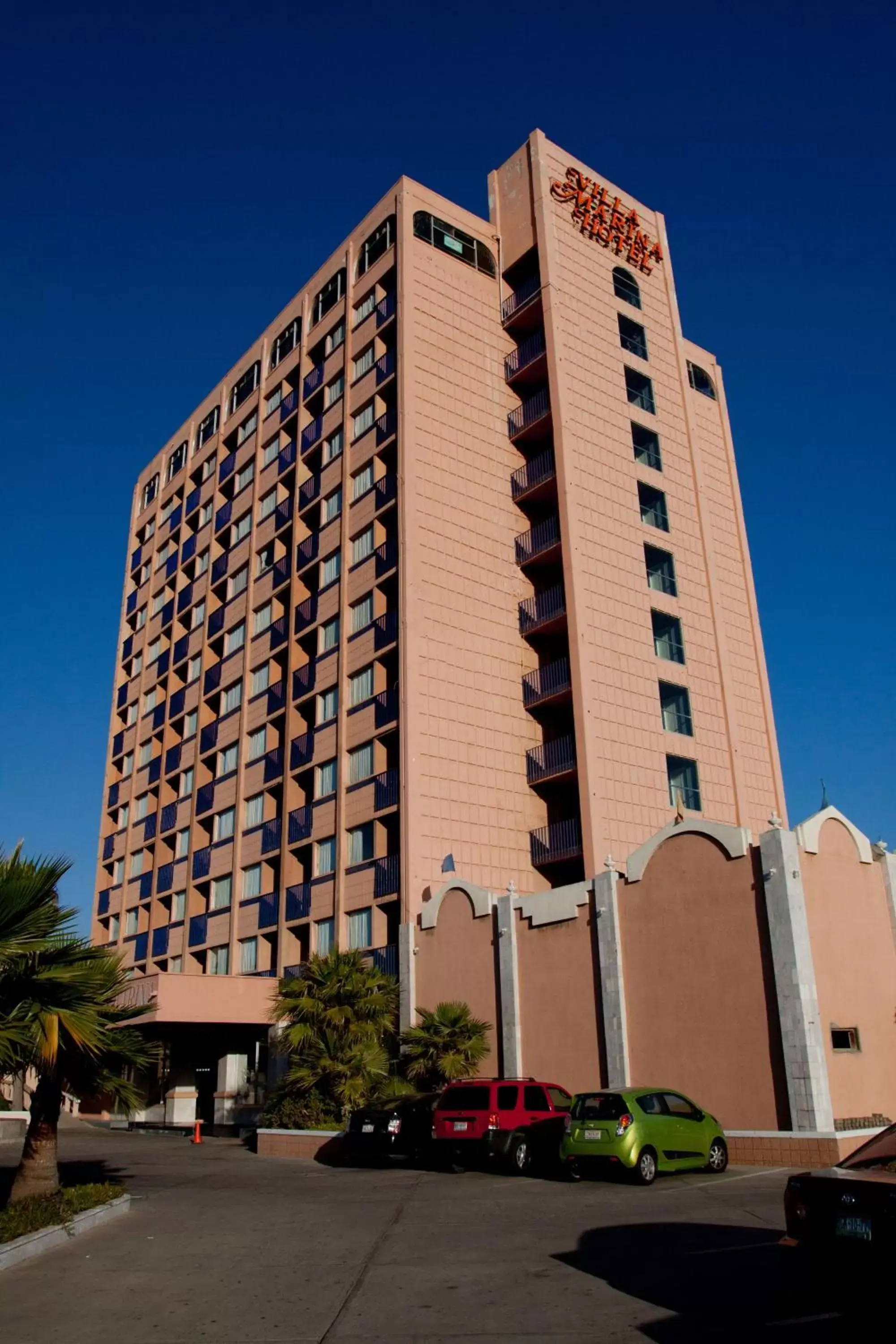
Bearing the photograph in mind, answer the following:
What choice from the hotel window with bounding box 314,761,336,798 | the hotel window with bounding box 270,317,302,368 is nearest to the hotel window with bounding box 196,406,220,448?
the hotel window with bounding box 270,317,302,368

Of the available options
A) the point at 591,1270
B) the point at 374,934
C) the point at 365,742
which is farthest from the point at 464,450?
the point at 591,1270

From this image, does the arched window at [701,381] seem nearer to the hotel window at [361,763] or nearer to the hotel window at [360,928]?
the hotel window at [361,763]

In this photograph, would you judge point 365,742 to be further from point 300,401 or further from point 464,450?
point 300,401

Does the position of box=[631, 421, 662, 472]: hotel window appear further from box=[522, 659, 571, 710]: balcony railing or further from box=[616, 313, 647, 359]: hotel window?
box=[522, 659, 571, 710]: balcony railing

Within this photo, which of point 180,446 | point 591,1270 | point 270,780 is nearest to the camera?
point 591,1270

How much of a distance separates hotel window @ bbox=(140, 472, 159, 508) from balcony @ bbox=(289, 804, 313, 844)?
33.4 meters

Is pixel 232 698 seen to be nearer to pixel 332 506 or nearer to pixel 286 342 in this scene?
pixel 332 506

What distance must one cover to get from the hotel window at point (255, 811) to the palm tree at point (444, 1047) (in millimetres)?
18811

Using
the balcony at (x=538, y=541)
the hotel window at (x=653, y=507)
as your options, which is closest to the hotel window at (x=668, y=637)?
the hotel window at (x=653, y=507)

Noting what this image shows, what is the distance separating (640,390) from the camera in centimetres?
4581

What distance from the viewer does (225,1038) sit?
42656mm

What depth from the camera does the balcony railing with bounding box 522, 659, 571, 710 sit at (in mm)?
37969

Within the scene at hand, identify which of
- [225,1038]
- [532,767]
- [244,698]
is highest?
[244,698]

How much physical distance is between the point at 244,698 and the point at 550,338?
820 inches
